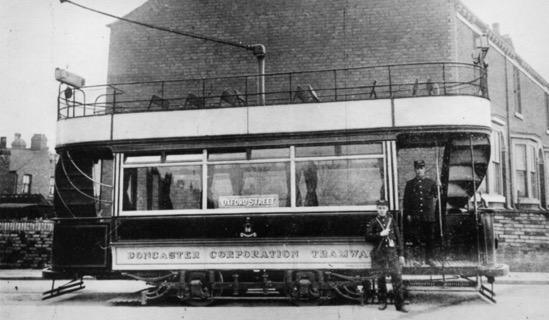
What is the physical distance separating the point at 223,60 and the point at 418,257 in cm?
897

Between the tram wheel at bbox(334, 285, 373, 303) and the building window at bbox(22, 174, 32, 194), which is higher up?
the building window at bbox(22, 174, 32, 194)

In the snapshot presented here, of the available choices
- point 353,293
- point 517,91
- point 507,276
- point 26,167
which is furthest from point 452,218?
point 26,167

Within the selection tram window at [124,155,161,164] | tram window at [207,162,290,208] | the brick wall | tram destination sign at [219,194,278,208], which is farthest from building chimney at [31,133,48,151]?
tram destination sign at [219,194,278,208]

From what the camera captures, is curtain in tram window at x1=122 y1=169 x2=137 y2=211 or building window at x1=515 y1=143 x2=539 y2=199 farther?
building window at x1=515 y1=143 x2=539 y2=199

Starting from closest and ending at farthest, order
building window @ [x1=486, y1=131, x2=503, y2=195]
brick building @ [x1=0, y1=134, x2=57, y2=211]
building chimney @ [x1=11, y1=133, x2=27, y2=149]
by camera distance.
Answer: building window @ [x1=486, y1=131, x2=503, y2=195] → brick building @ [x1=0, y1=134, x2=57, y2=211] → building chimney @ [x1=11, y1=133, x2=27, y2=149]

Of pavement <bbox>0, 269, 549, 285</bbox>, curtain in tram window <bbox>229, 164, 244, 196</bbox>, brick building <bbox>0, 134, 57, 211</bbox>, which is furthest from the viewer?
brick building <bbox>0, 134, 57, 211</bbox>

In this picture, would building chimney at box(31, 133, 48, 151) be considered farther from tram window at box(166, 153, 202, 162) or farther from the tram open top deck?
tram window at box(166, 153, 202, 162)

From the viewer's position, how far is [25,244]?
44.2ft

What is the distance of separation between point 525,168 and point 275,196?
12087 mm

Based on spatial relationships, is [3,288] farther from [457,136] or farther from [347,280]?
[457,136]

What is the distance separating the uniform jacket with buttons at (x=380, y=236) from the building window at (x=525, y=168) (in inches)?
432

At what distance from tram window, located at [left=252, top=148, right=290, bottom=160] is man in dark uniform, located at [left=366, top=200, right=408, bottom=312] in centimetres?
168

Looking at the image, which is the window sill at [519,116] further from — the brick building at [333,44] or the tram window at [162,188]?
the tram window at [162,188]

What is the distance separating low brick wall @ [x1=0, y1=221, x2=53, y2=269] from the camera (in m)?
13.4
